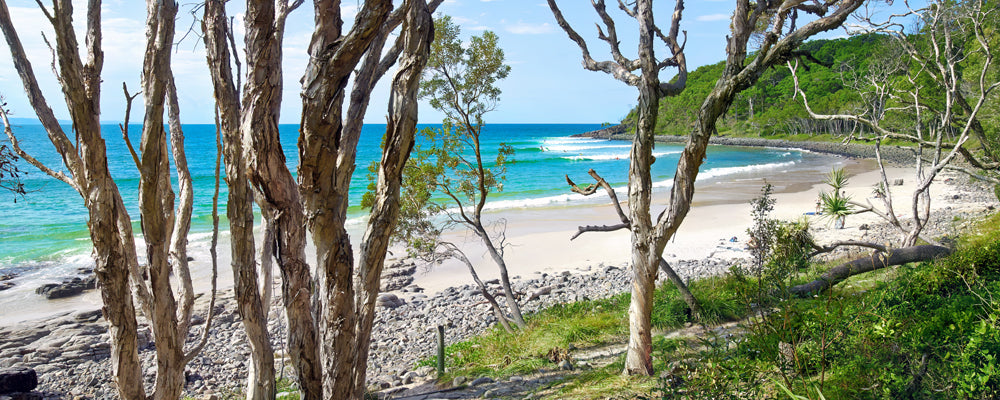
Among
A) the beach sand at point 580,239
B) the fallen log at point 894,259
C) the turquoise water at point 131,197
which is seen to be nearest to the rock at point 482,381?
the fallen log at point 894,259

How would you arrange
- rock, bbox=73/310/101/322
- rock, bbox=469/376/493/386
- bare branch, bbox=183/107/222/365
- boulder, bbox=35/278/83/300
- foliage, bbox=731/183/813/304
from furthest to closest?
boulder, bbox=35/278/83/300
rock, bbox=73/310/101/322
rock, bbox=469/376/493/386
foliage, bbox=731/183/813/304
bare branch, bbox=183/107/222/365

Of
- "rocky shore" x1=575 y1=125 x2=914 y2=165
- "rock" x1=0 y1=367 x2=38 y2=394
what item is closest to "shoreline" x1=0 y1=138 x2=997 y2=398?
"rock" x1=0 y1=367 x2=38 y2=394

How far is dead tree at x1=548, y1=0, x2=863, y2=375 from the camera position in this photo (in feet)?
14.7

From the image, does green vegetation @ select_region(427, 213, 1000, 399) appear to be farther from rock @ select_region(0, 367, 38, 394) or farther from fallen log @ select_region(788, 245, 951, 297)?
rock @ select_region(0, 367, 38, 394)

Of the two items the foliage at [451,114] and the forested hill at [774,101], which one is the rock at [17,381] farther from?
the forested hill at [774,101]

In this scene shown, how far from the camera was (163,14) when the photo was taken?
3619 mm

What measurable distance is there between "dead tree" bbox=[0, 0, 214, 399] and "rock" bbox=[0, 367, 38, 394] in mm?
5732

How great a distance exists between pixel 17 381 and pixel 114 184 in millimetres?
6577

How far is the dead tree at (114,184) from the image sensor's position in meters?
3.27

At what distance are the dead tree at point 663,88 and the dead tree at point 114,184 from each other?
11.8ft

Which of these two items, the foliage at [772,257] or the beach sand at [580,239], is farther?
the beach sand at [580,239]

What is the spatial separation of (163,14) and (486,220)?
18747 mm

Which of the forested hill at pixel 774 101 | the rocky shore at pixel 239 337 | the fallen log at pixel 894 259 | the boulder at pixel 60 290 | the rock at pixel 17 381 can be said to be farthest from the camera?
the forested hill at pixel 774 101

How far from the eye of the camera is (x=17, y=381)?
785 cm
